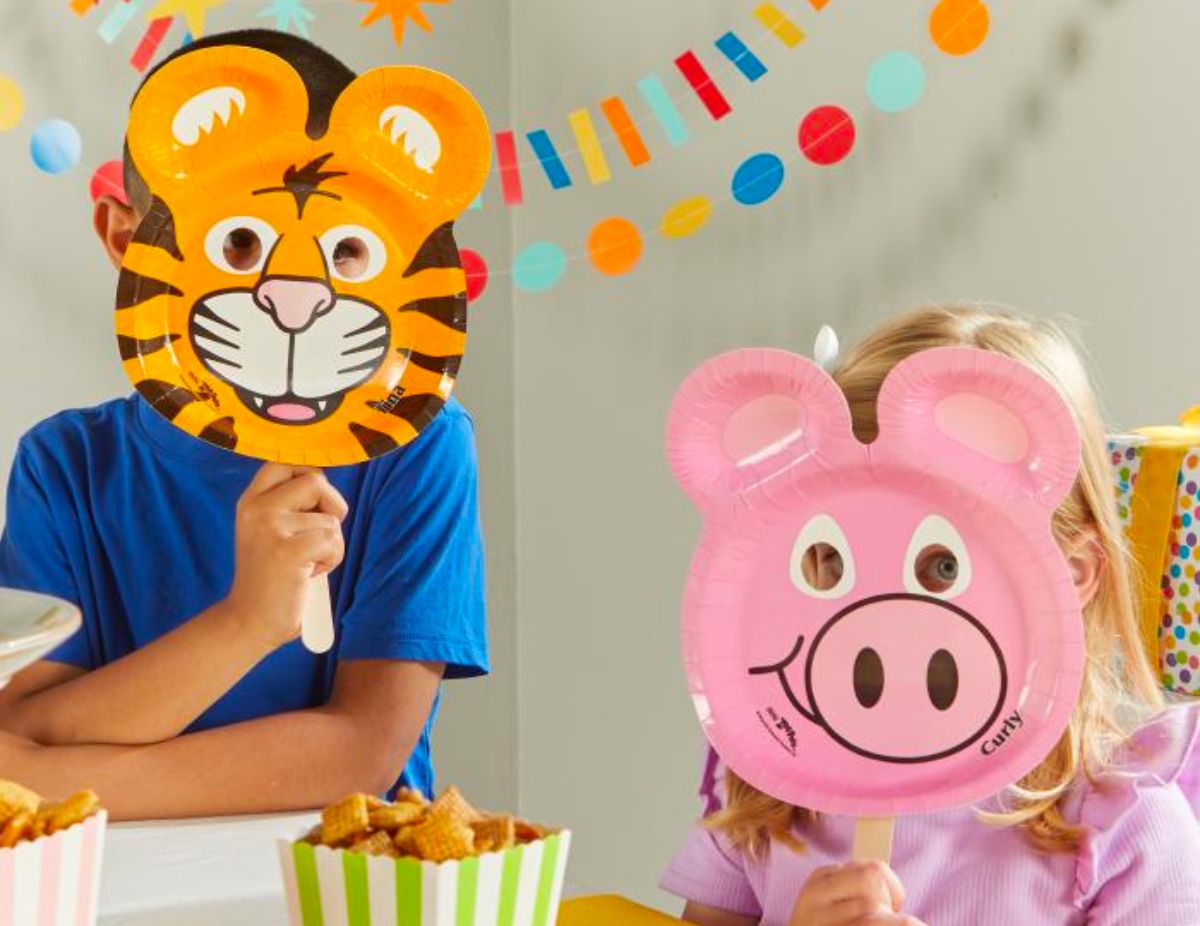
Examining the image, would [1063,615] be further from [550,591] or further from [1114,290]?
[550,591]

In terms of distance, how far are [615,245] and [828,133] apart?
41 cm

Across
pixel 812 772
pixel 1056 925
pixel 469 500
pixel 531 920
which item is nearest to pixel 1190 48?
pixel 469 500

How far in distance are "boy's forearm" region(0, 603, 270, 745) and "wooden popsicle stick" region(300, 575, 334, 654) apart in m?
0.11

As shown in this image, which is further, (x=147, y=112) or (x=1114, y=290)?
(x=1114, y=290)

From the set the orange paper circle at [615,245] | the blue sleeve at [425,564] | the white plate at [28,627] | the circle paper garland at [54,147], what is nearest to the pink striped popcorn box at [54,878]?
the white plate at [28,627]

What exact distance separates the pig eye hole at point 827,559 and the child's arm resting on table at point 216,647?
0.38m

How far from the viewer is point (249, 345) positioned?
43.8 inches

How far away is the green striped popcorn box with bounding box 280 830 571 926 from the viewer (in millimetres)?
755

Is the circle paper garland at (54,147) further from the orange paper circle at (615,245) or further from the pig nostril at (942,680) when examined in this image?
the pig nostril at (942,680)

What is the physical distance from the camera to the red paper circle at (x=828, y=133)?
2.23 m

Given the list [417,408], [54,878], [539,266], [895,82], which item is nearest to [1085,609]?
[417,408]

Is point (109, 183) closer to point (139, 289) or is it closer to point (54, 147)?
point (54, 147)

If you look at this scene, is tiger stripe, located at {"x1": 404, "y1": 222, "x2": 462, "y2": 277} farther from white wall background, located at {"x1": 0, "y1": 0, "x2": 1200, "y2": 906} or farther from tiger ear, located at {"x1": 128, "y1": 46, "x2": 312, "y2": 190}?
white wall background, located at {"x1": 0, "y1": 0, "x2": 1200, "y2": 906}

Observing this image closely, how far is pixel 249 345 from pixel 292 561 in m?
0.14
